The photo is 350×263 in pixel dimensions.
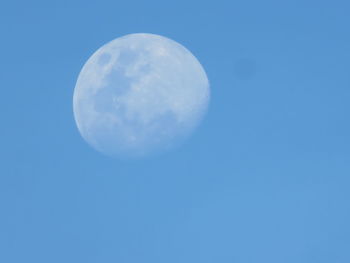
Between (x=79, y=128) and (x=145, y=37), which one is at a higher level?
(x=145, y=37)

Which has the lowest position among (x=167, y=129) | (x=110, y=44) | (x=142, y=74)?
(x=167, y=129)

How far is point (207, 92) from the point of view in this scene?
20016 millimetres

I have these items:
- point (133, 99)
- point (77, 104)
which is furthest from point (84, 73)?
point (133, 99)

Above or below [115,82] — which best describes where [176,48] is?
above

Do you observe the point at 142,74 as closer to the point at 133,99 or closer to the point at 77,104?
the point at 133,99

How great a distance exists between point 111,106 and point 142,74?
1246 mm

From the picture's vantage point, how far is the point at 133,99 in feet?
60.1

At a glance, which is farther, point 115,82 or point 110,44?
point 110,44

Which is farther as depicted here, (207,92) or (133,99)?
(207,92)

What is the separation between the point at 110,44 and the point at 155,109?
8.28ft

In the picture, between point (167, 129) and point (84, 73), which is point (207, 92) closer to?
point (167, 129)

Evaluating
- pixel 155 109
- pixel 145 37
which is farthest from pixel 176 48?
pixel 155 109

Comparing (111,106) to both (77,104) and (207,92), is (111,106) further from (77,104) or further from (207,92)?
(207,92)

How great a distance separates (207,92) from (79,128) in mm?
3829
